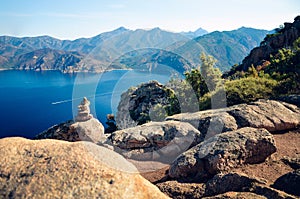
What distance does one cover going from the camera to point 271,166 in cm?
962

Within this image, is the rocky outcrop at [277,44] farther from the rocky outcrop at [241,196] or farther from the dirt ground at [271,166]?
the rocky outcrop at [241,196]

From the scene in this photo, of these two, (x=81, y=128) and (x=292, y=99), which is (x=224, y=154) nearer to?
(x=292, y=99)

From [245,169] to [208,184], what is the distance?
1.92m

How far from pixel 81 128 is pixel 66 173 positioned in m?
17.9

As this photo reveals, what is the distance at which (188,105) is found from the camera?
26.8m

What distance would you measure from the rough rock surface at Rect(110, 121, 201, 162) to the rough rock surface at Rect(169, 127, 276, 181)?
3379 millimetres

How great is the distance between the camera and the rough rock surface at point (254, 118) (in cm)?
1311

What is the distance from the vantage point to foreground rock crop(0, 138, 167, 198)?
18.5 feet

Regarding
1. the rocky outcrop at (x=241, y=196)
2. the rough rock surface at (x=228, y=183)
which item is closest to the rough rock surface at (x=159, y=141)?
the rough rock surface at (x=228, y=183)

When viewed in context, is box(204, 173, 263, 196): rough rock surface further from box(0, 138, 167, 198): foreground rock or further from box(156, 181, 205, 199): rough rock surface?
box(0, 138, 167, 198): foreground rock

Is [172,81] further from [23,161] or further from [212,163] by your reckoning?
[23,161]

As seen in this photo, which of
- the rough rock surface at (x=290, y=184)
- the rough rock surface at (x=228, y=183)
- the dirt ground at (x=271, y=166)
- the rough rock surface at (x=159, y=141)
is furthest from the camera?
the rough rock surface at (x=159, y=141)

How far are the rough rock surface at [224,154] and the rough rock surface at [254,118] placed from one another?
2797 millimetres

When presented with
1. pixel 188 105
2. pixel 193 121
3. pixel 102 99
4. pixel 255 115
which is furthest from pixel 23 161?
pixel 102 99
